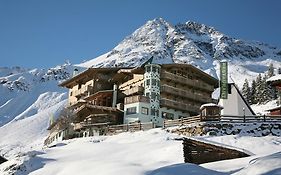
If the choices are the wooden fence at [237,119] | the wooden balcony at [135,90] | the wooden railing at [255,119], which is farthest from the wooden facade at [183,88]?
the wooden railing at [255,119]

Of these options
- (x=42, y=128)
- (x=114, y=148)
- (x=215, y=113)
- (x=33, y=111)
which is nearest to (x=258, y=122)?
(x=215, y=113)

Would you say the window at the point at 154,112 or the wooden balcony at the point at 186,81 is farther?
the wooden balcony at the point at 186,81

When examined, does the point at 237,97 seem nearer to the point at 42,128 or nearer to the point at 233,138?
the point at 233,138

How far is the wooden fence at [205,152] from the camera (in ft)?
63.5

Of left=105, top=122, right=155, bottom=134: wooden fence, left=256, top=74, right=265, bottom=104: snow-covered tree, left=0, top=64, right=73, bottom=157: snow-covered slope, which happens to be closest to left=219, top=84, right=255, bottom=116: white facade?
Result: left=105, top=122, right=155, bottom=134: wooden fence

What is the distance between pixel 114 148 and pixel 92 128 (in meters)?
21.1

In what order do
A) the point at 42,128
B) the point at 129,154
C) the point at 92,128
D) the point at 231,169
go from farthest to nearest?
the point at 42,128 < the point at 92,128 < the point at 129,154 < the point at 231,169

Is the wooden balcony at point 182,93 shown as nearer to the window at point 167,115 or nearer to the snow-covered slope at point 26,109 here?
the window at point 167,115

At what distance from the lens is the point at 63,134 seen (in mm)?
52188

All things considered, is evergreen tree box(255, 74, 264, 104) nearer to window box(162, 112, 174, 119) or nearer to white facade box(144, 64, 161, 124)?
window box(162, 112, 174, 119)

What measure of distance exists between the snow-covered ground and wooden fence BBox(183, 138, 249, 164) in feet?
2.93

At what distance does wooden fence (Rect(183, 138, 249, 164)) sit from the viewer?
762 inches

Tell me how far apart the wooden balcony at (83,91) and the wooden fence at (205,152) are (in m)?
46.8

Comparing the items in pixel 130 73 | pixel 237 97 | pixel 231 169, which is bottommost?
pixel 231 169
